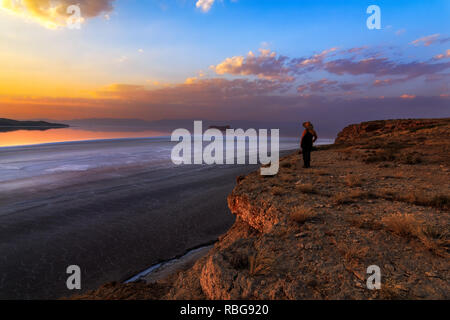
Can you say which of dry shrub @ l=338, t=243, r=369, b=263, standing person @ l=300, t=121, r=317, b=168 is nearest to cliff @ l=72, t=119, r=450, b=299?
dry shrub @ l=338, t=243, r=369, b=263

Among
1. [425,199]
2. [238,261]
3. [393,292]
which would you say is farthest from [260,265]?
[425,199]

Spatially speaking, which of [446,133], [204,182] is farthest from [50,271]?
[446,133]

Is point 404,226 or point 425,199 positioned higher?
point 425,199

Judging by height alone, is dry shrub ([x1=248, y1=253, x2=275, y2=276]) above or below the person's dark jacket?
below

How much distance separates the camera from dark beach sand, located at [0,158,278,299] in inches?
277

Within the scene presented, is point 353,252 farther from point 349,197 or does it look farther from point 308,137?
point 308,137

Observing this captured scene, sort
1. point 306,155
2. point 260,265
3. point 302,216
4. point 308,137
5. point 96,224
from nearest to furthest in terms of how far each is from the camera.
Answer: point 260,265 → point 302,216 → point 308,137 → point 96,224 → point 306,155

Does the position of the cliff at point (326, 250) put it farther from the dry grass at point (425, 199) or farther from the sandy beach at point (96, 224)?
the sandy beach at point (96, 224)

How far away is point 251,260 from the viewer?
3.43m

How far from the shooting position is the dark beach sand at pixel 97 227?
7.03 m

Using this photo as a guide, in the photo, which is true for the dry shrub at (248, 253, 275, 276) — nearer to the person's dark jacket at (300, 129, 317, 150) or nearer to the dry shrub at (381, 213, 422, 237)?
the dry shrub at (381, 213, 422, 237)

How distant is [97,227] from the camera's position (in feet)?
33.1

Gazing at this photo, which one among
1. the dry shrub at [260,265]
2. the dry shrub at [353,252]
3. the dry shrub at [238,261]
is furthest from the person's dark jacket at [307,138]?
the dry shrub at [238,261]
